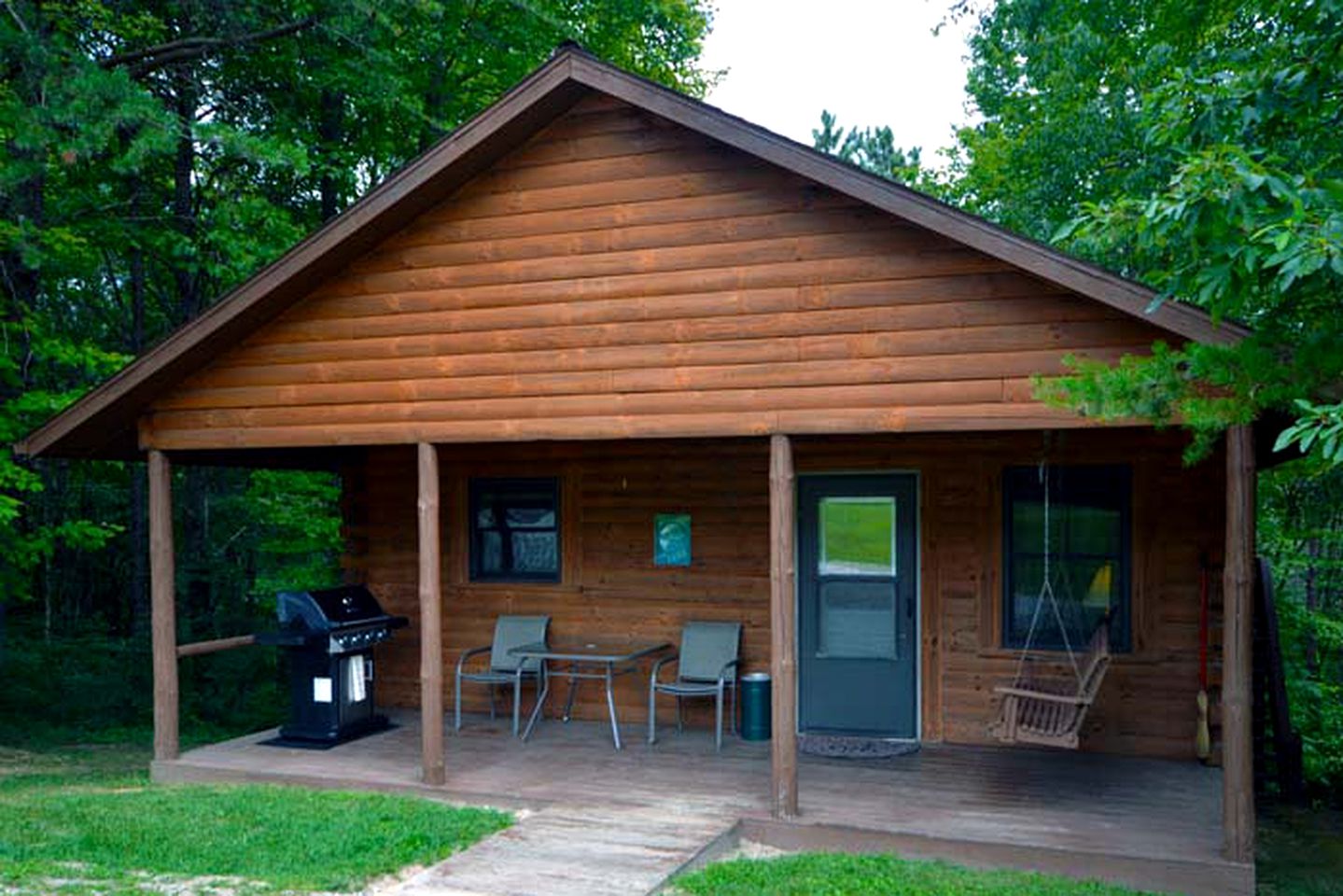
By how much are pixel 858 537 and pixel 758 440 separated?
1028mm

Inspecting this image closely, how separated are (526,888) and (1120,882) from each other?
2790 millimetres

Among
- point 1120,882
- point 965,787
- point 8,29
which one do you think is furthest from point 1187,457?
point 8,29

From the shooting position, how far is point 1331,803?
7.82 m

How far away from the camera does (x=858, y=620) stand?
7996 millimetres

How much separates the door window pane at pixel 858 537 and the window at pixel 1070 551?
0.80 metres

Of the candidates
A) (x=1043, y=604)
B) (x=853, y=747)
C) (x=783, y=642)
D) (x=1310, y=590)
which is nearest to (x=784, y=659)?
(x=783, y=642)

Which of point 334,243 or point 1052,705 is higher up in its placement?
point 334,243

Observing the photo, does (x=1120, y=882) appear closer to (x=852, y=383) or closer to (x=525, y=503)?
(x=852, y=383)

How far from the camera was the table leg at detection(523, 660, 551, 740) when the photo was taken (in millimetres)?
8156

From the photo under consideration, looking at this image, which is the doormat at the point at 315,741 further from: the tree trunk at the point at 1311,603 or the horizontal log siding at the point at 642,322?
the tree trunk at the point at 1311,603

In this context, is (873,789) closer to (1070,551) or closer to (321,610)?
(1070,551)

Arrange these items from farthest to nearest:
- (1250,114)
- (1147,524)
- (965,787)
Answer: (1147,524), (965,787), (1250,114)

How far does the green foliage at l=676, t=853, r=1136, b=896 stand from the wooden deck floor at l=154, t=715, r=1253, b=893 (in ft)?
0.69

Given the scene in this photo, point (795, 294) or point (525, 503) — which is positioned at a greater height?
point (795, 294)
